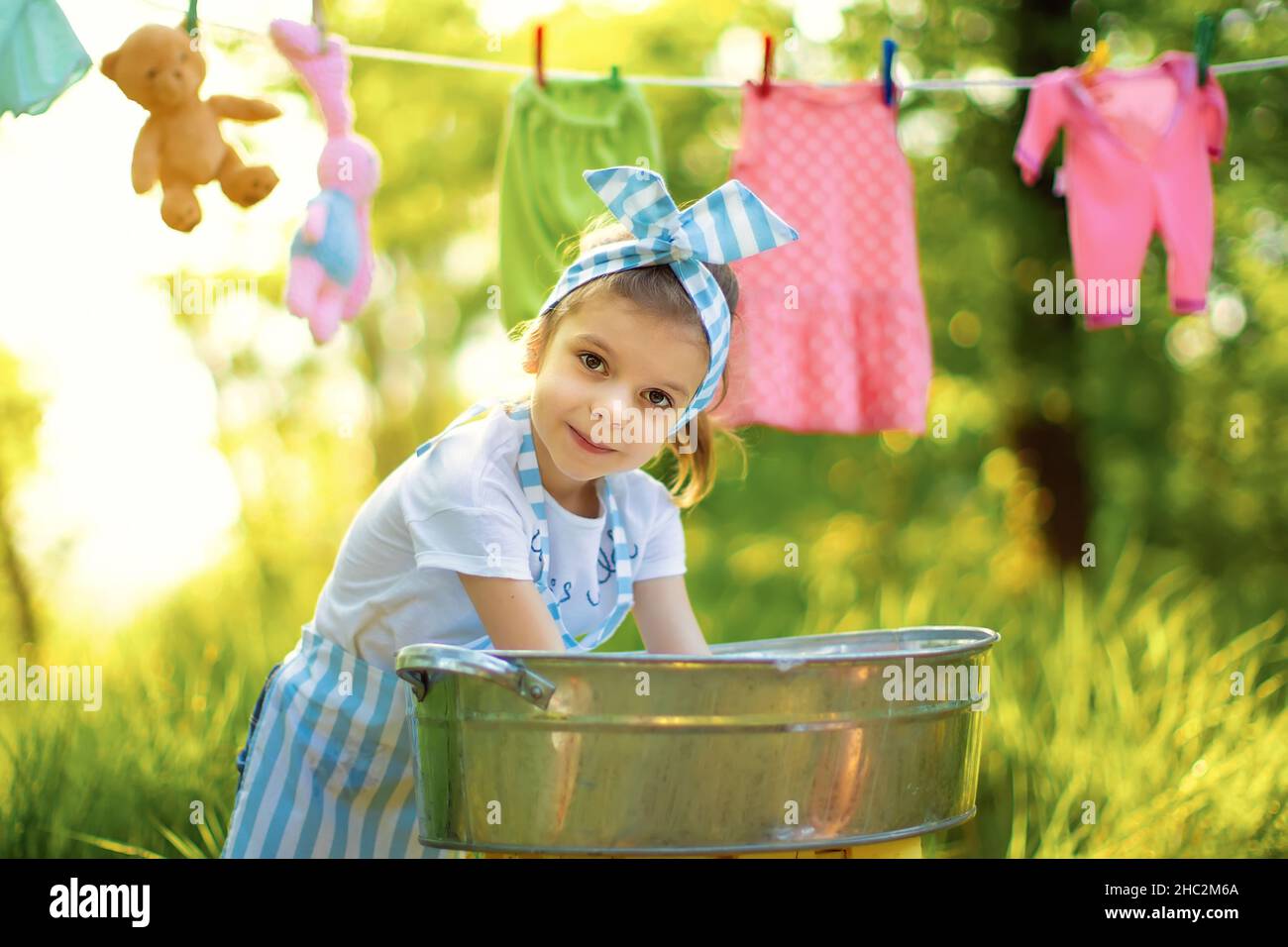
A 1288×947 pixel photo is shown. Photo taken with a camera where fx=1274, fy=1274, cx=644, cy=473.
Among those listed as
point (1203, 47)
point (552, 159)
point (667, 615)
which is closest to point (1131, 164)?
point (1203, 47)

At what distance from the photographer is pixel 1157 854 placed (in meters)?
2.26

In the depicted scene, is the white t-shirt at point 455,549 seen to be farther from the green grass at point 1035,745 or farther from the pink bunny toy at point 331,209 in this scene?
the green grass at point 1035,745

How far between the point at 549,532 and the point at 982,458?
137 inches

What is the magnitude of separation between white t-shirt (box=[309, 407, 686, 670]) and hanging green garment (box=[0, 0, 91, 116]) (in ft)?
2.44

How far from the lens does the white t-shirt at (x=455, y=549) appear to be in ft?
4.24

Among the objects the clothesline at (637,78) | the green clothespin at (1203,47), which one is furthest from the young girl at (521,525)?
the green clothespin at (1203,47)

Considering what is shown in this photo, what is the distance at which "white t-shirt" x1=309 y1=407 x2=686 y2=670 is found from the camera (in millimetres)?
1292

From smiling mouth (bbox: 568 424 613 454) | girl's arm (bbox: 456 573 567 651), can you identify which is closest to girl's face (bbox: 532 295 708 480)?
smiling mouth (bbox: 568 424 613 454)

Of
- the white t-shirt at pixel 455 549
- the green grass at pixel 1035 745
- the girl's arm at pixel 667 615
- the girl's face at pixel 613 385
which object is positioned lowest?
the green grass at pixel 1035 745

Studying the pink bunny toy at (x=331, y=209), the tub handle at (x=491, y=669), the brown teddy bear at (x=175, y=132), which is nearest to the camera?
the tub handle at (x=491, y=669)

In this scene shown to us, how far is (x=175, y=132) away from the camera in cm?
178

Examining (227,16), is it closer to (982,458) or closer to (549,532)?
(549,532)

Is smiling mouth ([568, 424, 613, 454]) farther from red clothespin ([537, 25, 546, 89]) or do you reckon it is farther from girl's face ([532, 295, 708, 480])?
red clothespin ([537, 25, 546, 89])

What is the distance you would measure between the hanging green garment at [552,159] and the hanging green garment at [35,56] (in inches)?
28.2
